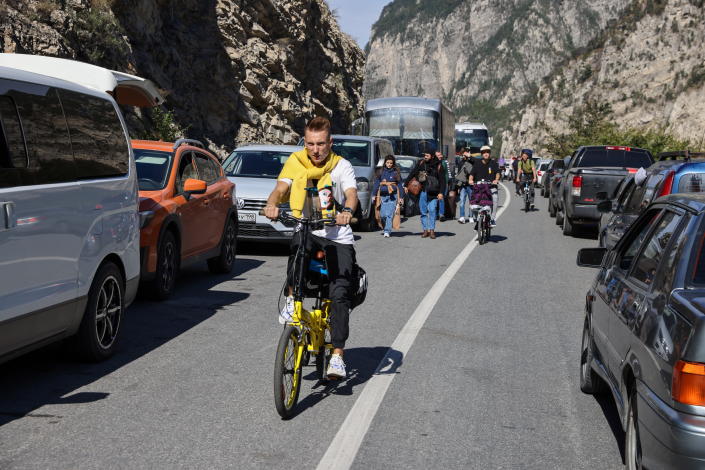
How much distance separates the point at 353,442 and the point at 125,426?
52.9 inches

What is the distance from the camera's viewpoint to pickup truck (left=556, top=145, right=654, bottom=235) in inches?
785

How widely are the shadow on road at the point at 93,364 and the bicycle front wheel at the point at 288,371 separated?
52.3 inches

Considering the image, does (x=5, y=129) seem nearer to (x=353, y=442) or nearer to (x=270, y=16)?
(x=353, y=442)

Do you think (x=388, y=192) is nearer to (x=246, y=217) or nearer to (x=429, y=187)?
(x=429, y=187)

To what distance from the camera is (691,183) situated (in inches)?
452

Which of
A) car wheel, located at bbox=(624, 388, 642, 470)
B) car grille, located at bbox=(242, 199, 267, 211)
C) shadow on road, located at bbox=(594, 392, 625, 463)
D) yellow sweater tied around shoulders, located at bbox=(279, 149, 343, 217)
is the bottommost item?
shadow on road, located at bbox=(594, 392, 625, 463)

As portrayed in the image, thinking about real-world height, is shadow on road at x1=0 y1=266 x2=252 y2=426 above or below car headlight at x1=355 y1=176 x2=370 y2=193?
below

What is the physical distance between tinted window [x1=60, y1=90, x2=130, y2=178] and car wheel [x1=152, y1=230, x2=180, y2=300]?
2362 millimetres

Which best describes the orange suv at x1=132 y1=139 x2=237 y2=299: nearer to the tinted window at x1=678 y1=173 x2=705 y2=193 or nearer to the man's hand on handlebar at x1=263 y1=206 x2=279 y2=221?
the man's hand on handlebar at x1=263 y1=206 x2=279 y2=221

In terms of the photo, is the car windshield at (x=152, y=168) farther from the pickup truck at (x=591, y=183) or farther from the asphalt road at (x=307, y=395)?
the pickup truck at (x=591, y=183)

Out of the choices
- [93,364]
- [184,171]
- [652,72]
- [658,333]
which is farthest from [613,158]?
[652,72]

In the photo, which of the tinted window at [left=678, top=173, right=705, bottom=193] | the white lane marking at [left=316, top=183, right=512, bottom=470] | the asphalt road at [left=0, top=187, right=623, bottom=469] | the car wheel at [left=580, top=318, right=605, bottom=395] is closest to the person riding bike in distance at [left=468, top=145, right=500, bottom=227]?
the tinted window at [left=678, top=173, right=705, bottom=193]

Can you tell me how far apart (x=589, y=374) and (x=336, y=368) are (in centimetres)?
169

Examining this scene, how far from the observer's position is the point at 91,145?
23.7ft
